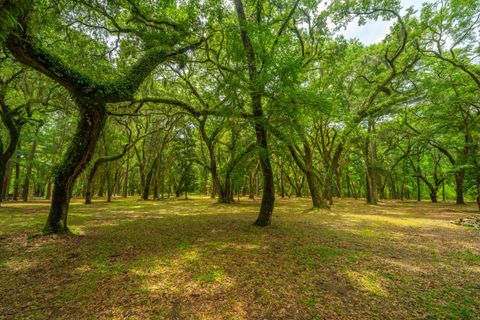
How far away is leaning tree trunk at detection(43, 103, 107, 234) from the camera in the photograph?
594 centimetres

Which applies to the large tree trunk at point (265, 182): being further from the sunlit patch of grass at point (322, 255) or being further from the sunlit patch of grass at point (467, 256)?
the sunlit patch of grass at point (467, 256)

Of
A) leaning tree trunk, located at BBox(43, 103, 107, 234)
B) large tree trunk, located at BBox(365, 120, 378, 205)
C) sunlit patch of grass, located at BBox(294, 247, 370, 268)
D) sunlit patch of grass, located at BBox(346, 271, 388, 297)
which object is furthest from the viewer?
large tree trunk, located at BBox(365, 120, 378, 205)

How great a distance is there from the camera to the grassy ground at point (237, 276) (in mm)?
2727

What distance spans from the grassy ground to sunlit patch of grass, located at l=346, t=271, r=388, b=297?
0.03 m

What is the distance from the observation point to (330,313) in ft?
8.66

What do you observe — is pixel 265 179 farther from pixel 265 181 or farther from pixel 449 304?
pixel 449 304

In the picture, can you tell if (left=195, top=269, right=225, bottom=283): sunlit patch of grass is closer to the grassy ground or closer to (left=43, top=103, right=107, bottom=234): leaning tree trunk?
the grassy ground

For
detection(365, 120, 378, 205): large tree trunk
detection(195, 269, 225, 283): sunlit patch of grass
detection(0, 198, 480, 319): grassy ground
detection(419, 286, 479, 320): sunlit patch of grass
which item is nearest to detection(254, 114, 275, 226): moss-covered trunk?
detection(0, 198, 480, 319): grassy ground

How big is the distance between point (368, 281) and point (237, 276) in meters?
2.28

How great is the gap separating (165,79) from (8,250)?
10447 mm

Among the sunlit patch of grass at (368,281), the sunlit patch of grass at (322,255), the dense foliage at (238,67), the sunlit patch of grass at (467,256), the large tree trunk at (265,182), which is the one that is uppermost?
the dense foliage at (238,67)

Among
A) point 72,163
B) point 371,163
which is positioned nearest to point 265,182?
point 72,163

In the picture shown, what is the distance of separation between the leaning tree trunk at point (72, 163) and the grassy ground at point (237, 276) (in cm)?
58

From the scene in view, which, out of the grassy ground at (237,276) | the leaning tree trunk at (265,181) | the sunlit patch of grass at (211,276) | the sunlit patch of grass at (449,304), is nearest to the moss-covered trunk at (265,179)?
the leaning tree trunk at (265,181)
